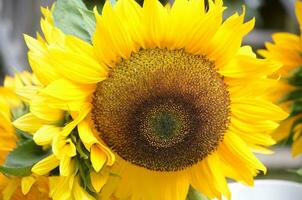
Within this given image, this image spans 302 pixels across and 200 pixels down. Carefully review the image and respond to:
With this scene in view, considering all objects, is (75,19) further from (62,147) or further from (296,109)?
(296,109)

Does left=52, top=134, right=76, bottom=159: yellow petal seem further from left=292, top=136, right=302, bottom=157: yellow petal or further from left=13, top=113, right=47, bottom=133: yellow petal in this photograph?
left=292, top=136, right=302, bottom=157: yellow petal

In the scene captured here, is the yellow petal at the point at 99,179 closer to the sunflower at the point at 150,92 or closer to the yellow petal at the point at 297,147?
the sunflower at the point at 150,92

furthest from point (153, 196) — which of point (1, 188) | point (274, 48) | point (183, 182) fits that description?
point (274, 48)

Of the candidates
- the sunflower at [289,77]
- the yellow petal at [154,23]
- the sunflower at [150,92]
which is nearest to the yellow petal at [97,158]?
the sunflower at [150,92]

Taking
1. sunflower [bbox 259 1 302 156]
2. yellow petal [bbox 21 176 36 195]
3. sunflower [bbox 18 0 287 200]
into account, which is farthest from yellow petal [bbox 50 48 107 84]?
sunflower [bbox 259 1 302 156]

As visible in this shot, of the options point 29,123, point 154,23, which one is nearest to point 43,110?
point 29,123

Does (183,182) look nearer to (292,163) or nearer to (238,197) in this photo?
(238,197)

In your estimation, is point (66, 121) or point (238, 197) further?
point (238, 197)
